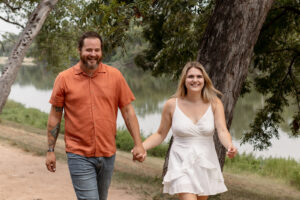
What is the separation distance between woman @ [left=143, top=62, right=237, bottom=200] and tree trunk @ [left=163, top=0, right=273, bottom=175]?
2661 millimetres

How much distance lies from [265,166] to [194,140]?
13.1m

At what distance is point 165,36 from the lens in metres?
15.1

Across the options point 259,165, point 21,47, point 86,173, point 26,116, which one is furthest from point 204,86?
point 26,116

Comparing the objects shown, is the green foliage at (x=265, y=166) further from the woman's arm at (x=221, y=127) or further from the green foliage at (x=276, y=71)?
the woman's arm at (x=221, y=127)

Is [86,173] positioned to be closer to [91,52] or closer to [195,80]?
[91,52]

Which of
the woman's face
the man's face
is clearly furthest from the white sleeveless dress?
the man's face

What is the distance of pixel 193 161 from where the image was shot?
3.68 meters

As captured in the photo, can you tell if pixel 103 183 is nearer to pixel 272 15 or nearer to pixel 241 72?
pixel 241 72

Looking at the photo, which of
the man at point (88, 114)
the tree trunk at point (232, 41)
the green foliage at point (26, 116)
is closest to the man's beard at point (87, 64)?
the man at point (88, 114)

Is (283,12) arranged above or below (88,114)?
above

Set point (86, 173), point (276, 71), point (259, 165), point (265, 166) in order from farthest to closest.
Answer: point (259, 165)
point (265, 166)
point (276, 71)
point (86, 173)

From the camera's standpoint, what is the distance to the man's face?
3.48m

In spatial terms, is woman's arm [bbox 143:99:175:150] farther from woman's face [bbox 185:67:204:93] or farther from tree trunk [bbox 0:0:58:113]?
tree trunk [bbox 0:0:58:113]

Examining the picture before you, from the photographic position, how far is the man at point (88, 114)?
3504 mm
